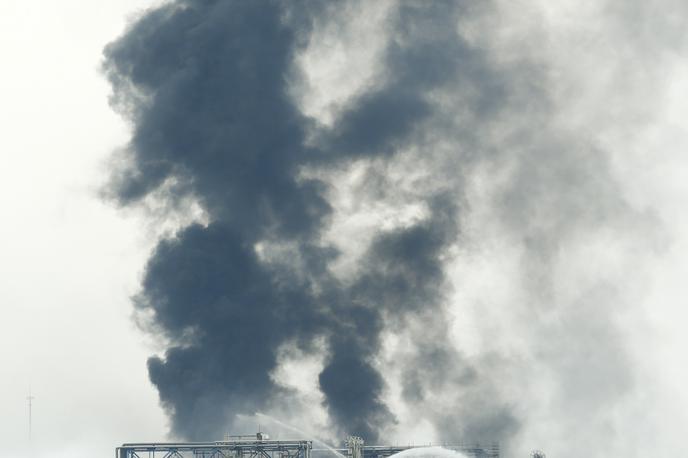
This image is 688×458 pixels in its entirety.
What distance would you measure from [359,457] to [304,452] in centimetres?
679

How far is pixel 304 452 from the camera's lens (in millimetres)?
190250

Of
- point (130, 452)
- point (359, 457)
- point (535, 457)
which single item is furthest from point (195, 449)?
point (535, 457)

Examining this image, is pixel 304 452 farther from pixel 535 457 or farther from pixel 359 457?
pixel 535 457

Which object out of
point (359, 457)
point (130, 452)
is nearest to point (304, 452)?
point (359, 457)

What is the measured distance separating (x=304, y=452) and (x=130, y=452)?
66.5 feet

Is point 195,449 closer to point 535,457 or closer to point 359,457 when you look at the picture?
point 359,457

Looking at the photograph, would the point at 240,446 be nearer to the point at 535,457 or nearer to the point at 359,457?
the point at 359,457

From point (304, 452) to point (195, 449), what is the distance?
13134 mm

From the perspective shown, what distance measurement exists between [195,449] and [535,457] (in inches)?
1587

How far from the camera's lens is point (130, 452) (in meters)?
192

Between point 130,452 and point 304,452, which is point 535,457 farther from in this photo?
point 130,452

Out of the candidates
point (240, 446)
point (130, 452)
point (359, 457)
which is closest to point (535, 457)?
point (359, 457)

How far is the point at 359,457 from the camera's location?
188 metres

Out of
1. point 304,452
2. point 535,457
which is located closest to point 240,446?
point 304,452
